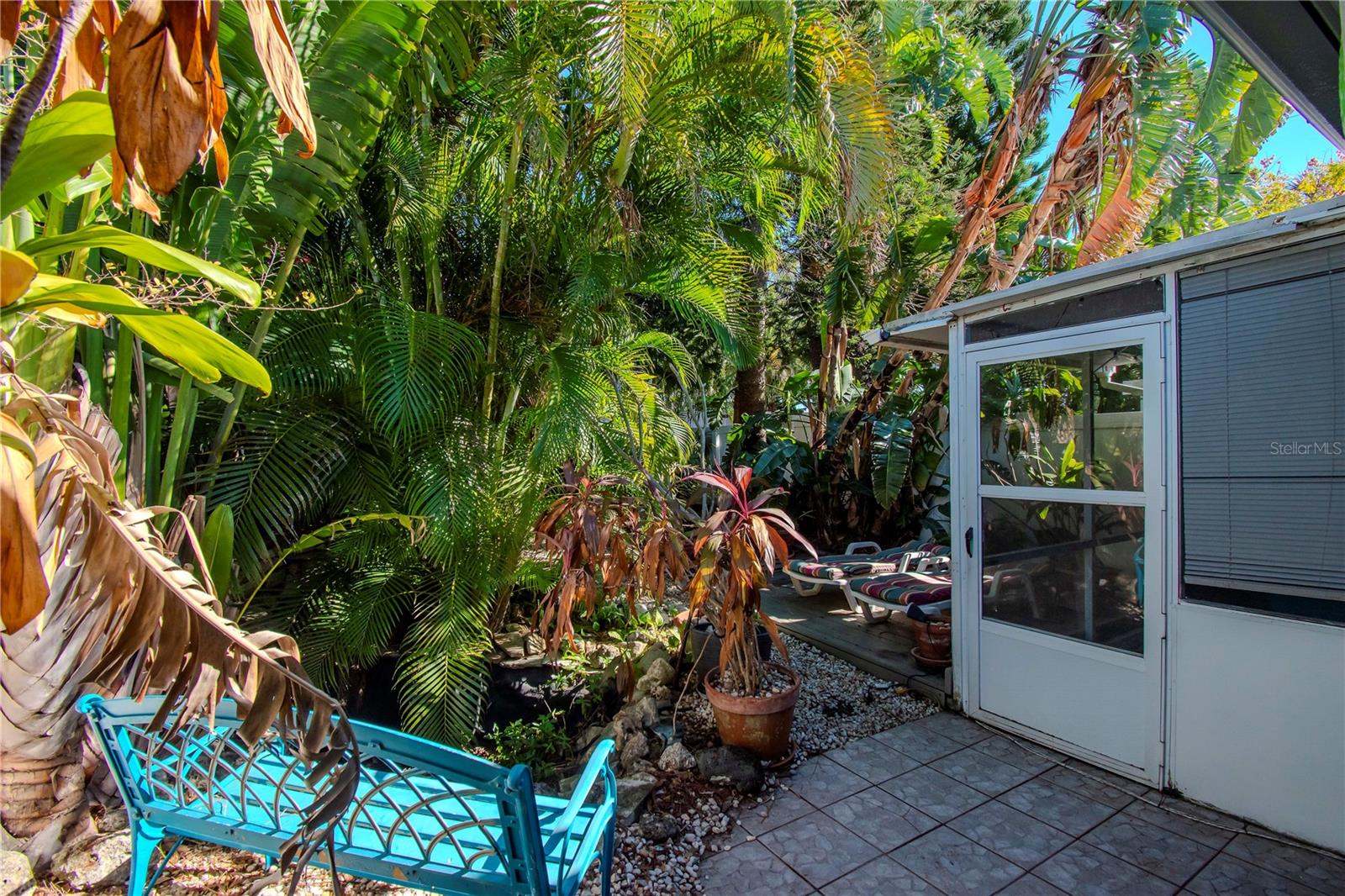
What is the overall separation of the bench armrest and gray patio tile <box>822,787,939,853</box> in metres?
1.49

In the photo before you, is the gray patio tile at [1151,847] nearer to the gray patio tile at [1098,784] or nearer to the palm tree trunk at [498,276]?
the gray patio tile at [1098,784]

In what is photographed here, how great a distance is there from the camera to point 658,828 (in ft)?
9.87

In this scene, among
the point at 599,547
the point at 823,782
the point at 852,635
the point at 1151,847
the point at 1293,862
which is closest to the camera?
the point at 1293,862

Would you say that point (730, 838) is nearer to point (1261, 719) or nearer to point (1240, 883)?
point (1240, 883)

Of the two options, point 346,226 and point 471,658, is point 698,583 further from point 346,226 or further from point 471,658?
point 346,226

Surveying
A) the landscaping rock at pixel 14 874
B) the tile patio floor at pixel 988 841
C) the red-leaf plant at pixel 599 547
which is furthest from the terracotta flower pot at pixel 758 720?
the landscaping rock at pixel 14 874

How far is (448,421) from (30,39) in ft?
8.63

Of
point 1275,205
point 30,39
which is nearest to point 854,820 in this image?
point 30,39

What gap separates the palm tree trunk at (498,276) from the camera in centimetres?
446

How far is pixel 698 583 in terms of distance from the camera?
3.40 meters

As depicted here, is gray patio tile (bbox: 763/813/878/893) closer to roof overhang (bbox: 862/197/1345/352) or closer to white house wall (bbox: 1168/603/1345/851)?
white house wall (bbox: 1168/603/1345/851)

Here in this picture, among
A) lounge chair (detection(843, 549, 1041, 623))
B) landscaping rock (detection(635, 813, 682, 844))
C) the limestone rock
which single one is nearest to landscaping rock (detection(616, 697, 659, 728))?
the limestone rock

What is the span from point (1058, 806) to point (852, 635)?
2.59m

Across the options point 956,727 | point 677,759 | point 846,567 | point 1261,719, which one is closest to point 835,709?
point 956,727
